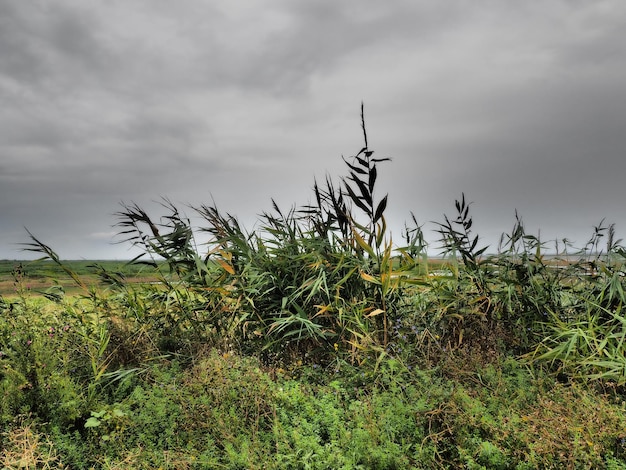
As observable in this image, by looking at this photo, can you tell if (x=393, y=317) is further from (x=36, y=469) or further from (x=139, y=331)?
(x=36, y=469)

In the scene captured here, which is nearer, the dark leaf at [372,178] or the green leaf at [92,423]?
the green leaf at [92,423]

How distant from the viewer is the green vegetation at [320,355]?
3.24 m

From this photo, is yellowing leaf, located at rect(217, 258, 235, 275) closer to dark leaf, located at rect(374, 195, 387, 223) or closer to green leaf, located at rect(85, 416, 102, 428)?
dark leaf, located at rect(374, 195, 387, 223)

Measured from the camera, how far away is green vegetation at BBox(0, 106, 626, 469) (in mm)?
3244

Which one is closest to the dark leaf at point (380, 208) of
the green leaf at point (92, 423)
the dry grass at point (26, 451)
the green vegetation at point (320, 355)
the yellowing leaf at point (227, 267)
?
the green vegetation at point (320, 355)

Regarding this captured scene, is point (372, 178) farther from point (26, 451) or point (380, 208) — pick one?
point (26, 451)

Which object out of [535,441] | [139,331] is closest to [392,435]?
[535,441]

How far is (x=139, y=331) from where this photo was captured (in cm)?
484

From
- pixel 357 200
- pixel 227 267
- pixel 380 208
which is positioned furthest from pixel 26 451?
pixel 380 208

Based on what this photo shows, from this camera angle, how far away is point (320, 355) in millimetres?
4684

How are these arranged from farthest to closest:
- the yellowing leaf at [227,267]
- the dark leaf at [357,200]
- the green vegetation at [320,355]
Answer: the dark leaf at [357,200] < the yellowing leaf at [227,267] < the green vegetation at [320,355]

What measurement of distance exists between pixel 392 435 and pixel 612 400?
6.20 ft

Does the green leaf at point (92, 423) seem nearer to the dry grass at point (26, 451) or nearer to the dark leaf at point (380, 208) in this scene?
the dry grass at point (26, 451)

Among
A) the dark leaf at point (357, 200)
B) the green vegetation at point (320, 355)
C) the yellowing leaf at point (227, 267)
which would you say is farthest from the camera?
the dark leaf at point (357, 200)
